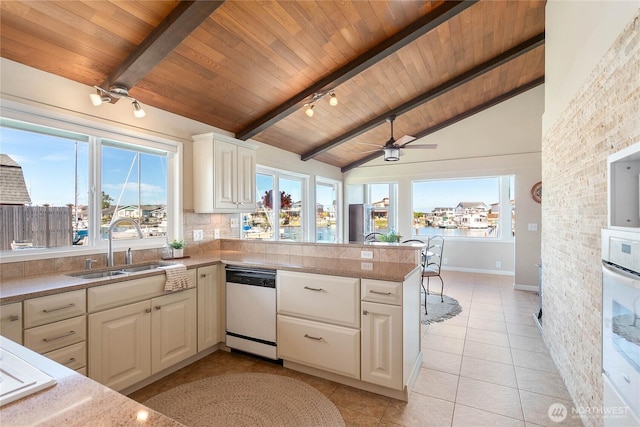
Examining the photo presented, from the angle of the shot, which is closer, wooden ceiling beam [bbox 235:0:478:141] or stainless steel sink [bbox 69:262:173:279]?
stainless steel sink [bbox 69:262:173:279]

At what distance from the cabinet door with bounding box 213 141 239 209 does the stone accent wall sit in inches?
124

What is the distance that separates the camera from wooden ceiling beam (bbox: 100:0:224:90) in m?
2.05

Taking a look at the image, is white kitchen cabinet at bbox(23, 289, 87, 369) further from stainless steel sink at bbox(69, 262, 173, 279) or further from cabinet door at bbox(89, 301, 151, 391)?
stainless steel sink at bbox(69, 262, 173, 279)

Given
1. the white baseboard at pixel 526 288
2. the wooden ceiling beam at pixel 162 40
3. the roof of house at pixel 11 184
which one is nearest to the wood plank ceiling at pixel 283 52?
the wooden ceiling beam at pixel 162 40

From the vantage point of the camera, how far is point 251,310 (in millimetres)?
2715

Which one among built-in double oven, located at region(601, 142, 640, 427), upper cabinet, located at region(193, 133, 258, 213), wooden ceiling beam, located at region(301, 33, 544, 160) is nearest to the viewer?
built-in double oven, located at region(601, 142, 640, 427)

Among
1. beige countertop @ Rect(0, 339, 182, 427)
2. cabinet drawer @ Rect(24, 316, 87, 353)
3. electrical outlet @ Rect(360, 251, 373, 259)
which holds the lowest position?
cabinet drawer @ Rect(24, 316, 87, 353)

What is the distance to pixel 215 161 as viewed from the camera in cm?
336

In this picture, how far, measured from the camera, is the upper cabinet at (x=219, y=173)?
335 cm

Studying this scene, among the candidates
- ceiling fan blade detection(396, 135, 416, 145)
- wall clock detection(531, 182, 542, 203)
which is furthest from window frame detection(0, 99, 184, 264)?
wall clock detection(531, 182, 542, 203)

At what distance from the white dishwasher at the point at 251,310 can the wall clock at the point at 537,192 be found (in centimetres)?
511

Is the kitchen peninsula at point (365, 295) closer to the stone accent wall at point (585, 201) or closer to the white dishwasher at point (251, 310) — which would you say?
the white dishwasher at point (251, 310)

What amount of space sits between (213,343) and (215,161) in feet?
6.09

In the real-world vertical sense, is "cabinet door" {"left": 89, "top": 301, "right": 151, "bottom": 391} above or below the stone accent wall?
below
